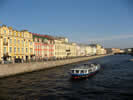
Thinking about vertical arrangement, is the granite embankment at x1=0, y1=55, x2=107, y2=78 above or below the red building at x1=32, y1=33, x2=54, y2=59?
below

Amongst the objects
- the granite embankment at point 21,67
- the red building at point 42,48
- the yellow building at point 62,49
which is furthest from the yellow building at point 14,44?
the yellow building at point 62,49

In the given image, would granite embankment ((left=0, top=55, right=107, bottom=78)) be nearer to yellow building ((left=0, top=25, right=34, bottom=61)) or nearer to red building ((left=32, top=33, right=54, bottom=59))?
yellow building ((left=0, top=25, right=34, bottom=61))

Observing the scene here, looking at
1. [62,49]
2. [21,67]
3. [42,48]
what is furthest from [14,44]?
[62,49]

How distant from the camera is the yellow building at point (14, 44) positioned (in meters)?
54.7

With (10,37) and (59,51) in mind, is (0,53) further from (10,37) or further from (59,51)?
(59,51)

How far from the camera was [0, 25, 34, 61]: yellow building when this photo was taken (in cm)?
5467

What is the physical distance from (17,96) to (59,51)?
73.6 meters

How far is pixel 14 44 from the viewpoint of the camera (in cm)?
5919

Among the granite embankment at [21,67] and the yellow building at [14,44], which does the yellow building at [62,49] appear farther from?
the granite embankment at [21,67]

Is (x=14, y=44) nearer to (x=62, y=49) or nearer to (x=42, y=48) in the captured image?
(x=42, y=48)

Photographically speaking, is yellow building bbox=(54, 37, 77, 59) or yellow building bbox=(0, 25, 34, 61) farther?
yellow building bbox=(54, 37, 77, 59)

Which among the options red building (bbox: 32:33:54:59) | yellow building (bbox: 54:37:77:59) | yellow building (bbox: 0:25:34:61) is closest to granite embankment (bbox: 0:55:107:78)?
yellow building (bbox: 0:25:34:61)

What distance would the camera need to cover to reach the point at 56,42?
322 feet

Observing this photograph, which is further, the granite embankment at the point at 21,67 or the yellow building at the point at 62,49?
the yellow building at the point at 62,49
